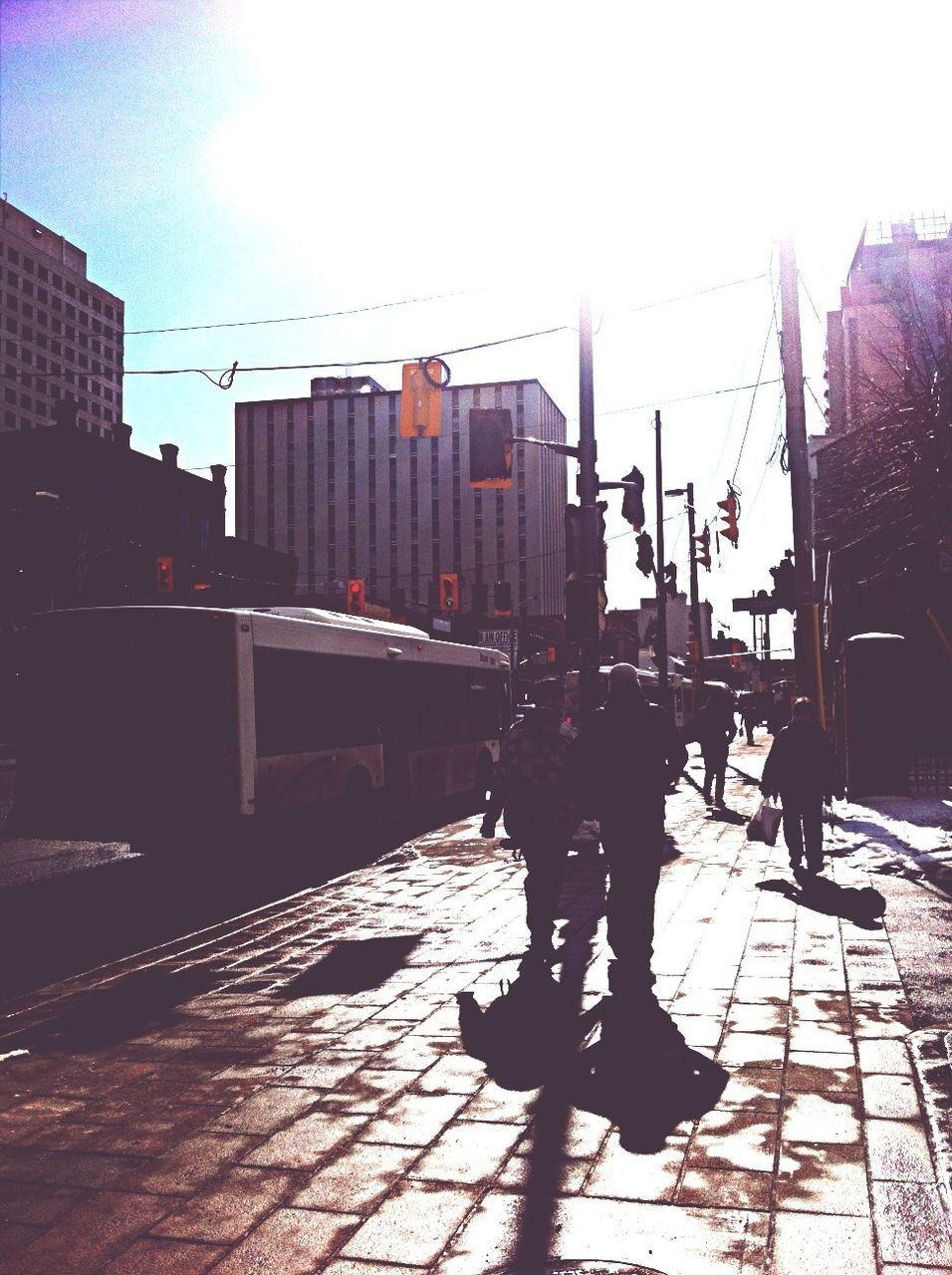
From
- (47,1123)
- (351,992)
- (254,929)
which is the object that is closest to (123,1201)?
(47,1123)

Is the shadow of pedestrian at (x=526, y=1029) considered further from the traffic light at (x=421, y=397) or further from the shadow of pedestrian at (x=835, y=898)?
the traffic light at (x=421, y=397)

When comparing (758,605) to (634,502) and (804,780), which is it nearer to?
(634,502)

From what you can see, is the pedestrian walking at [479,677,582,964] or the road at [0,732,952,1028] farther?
the road at [0,732,952,1028]

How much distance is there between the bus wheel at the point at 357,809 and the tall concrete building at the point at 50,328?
103 metres

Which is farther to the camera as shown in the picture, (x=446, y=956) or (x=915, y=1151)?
(x=446, y=956)

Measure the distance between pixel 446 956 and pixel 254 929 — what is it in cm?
223

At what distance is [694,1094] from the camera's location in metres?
5.03

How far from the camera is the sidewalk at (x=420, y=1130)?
3.64 meters

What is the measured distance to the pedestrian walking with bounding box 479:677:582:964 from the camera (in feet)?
24.8

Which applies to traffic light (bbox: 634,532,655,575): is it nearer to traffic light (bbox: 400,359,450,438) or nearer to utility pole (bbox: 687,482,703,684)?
traffic light (bbox: 400,359,450,438)

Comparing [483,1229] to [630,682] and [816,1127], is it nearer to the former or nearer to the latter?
[816,1127]

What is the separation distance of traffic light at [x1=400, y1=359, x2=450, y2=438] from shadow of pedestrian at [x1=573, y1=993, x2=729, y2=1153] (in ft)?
28.1

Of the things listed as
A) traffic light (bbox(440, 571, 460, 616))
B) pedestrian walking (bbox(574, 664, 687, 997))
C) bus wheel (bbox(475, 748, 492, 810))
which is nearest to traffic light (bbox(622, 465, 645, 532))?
bus wheel (bbox(475, 748, 492, 810))

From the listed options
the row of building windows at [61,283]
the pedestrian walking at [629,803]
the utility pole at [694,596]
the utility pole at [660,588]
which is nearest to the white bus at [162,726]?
the pedestrian walking at [629,803]
